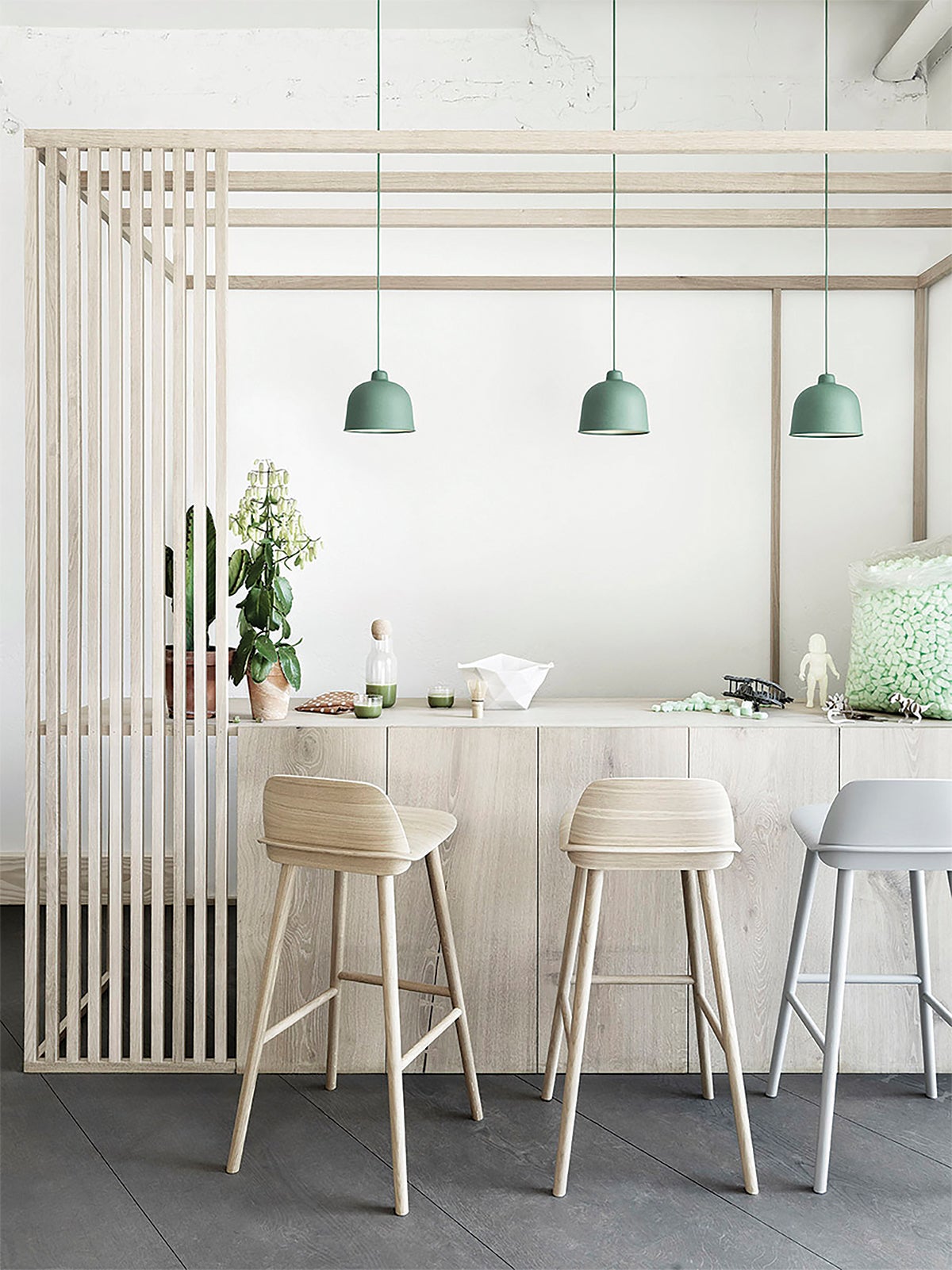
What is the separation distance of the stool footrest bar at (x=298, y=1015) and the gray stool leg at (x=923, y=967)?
161 centimetres

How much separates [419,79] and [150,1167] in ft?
13.2

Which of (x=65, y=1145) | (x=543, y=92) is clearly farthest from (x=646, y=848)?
(x=543, y=92)

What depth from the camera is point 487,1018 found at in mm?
3102

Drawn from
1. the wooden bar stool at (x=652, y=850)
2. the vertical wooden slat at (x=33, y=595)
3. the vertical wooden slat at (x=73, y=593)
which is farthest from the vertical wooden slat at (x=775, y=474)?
the vertical wooden slat at (x=33, y=595)

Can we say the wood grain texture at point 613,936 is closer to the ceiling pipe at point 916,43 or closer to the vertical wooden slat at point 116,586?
the vertical wooden slat at point 116,586

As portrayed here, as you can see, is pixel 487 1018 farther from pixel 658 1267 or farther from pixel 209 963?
pixel 209 963

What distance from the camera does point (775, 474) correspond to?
436cm

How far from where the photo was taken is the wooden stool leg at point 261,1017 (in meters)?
2.59

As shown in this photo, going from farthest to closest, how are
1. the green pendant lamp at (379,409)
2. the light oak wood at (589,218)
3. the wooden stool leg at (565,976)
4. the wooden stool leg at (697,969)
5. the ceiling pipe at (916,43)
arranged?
1. the light oak wood at (589,218)
2. the ceiling pipe at (916,43)
3. the green pendant lamp at (379,409)
4. the wooden stool leg at (697,969)
5. the wooden stool leg at (565,976)

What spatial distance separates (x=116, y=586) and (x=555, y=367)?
2.11 meters

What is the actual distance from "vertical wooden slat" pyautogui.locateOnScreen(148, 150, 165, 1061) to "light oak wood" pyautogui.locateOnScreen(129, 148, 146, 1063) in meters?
0.04

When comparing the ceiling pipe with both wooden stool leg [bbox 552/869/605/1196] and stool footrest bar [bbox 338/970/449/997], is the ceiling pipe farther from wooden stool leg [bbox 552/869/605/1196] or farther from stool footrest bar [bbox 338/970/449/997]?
stool footrest bar [bbox 338/970/449/997]

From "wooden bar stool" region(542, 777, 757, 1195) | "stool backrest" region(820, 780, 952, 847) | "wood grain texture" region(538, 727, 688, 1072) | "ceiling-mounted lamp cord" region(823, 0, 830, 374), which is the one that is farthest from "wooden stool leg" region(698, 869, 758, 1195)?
"ceiling-mounted lamp cord" region(823, 0, 830, 374)

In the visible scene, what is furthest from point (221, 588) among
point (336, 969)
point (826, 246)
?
point (826, 246)
